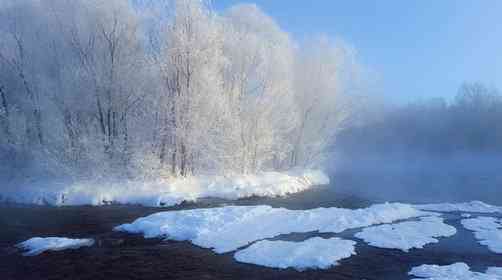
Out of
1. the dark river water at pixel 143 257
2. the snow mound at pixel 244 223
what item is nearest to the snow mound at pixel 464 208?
the dark river water at pixel 143 257

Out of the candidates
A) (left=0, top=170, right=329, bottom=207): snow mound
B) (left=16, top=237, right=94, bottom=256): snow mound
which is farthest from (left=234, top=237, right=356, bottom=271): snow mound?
(left=0, top=170, right=329, bottom=207): snow mound

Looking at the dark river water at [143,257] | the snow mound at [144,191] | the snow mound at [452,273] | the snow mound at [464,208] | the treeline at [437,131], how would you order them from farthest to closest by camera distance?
the treeline at [437,131] < the snow mound at [144,191] < the snow mound at [464,208] < the dark river water at [143,257] < the snow mound at [452,273]

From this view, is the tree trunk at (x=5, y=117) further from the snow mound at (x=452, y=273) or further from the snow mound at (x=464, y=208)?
the snow mound at (x=464, y=208)

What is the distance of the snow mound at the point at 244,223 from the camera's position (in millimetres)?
15345

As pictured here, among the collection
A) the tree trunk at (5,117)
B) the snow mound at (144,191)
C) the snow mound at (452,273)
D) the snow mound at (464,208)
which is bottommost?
the snow mound at (452,273)

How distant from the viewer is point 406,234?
1588cm

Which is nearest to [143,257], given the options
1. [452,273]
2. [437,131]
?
[452,273]

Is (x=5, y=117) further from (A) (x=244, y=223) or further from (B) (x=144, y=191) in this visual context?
(A) (x=244, y=223)

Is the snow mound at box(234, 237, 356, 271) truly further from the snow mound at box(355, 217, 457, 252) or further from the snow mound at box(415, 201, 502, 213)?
the snow mound at box(415, 201, 502, 213)

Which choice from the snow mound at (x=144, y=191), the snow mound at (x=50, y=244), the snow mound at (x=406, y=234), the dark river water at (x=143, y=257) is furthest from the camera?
the snow mound at (x=144, y=191)

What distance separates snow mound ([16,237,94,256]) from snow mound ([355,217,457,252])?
10334mm

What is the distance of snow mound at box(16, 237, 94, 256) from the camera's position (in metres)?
13.7

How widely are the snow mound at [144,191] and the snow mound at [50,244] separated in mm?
8641

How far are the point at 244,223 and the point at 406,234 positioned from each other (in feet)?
21.4
